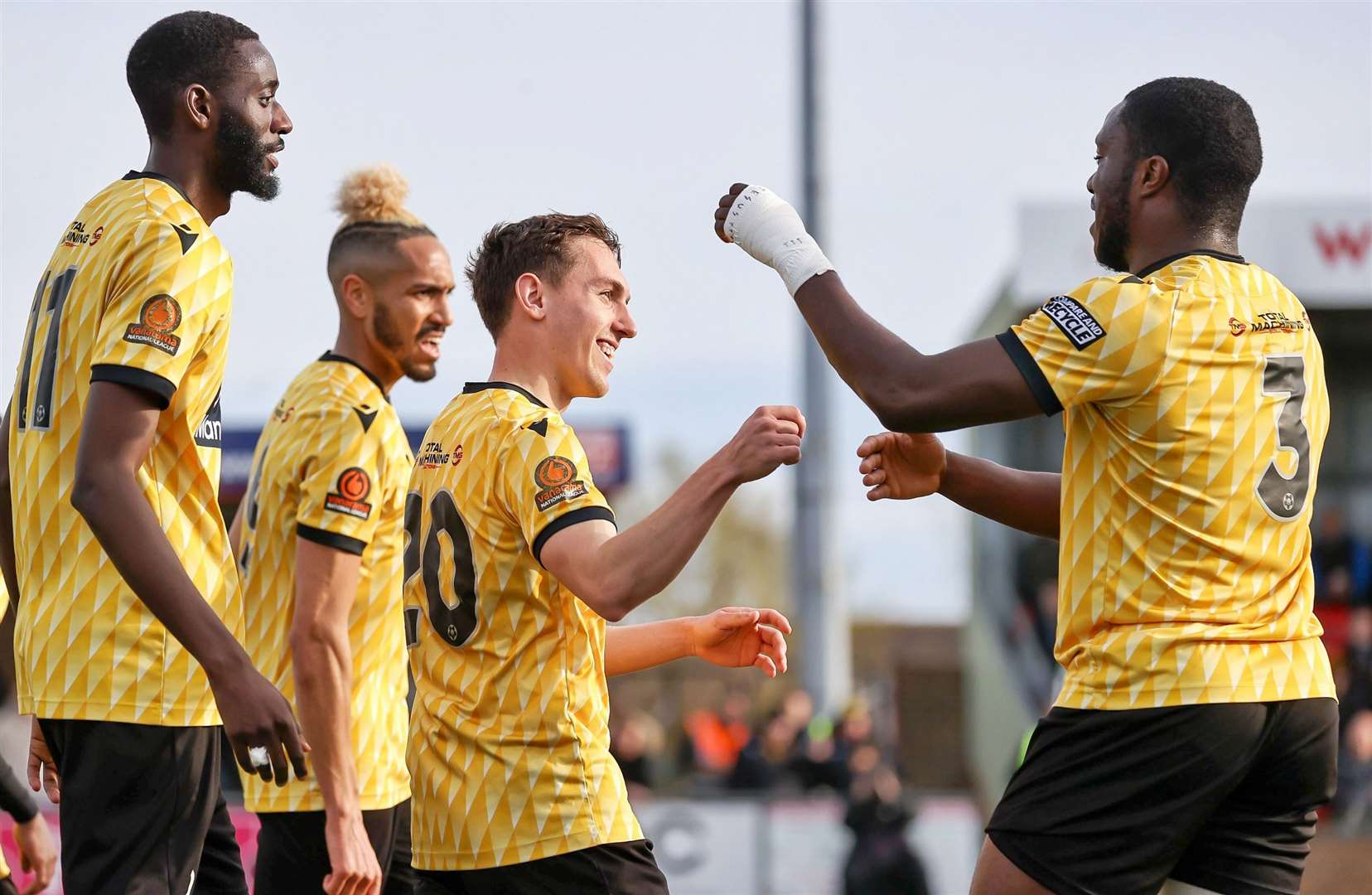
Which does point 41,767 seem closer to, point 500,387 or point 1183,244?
point 500,387

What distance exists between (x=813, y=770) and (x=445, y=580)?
1023 centimetres

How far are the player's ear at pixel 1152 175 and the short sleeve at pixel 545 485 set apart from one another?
1442mm

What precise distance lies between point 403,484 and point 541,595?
1.34 m

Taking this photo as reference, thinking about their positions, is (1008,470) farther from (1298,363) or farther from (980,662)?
(980,662)

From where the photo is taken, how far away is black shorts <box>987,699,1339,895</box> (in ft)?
11.4

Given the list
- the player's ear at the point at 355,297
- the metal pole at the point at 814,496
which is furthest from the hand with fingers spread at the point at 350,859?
the metal pole at the point at 814,496

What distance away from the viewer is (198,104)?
3.84 metres

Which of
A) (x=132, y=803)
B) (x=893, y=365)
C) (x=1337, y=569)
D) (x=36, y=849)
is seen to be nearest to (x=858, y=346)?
(x=893, y=365)

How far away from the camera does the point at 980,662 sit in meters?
23.2

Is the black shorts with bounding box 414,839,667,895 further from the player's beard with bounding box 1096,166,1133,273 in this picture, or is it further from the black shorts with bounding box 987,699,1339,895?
the player's beard with bounding box 1096,166,1133,273

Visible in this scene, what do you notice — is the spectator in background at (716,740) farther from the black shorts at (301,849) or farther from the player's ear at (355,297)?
the black shorts at (301,849)

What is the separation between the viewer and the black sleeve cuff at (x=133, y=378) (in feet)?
11.2

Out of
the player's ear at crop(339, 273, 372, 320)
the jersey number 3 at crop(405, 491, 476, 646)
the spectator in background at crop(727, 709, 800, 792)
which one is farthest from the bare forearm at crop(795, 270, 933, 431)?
the spectator in background at crop(727, 709, 800, 792)

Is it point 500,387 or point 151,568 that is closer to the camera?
point 151,568
